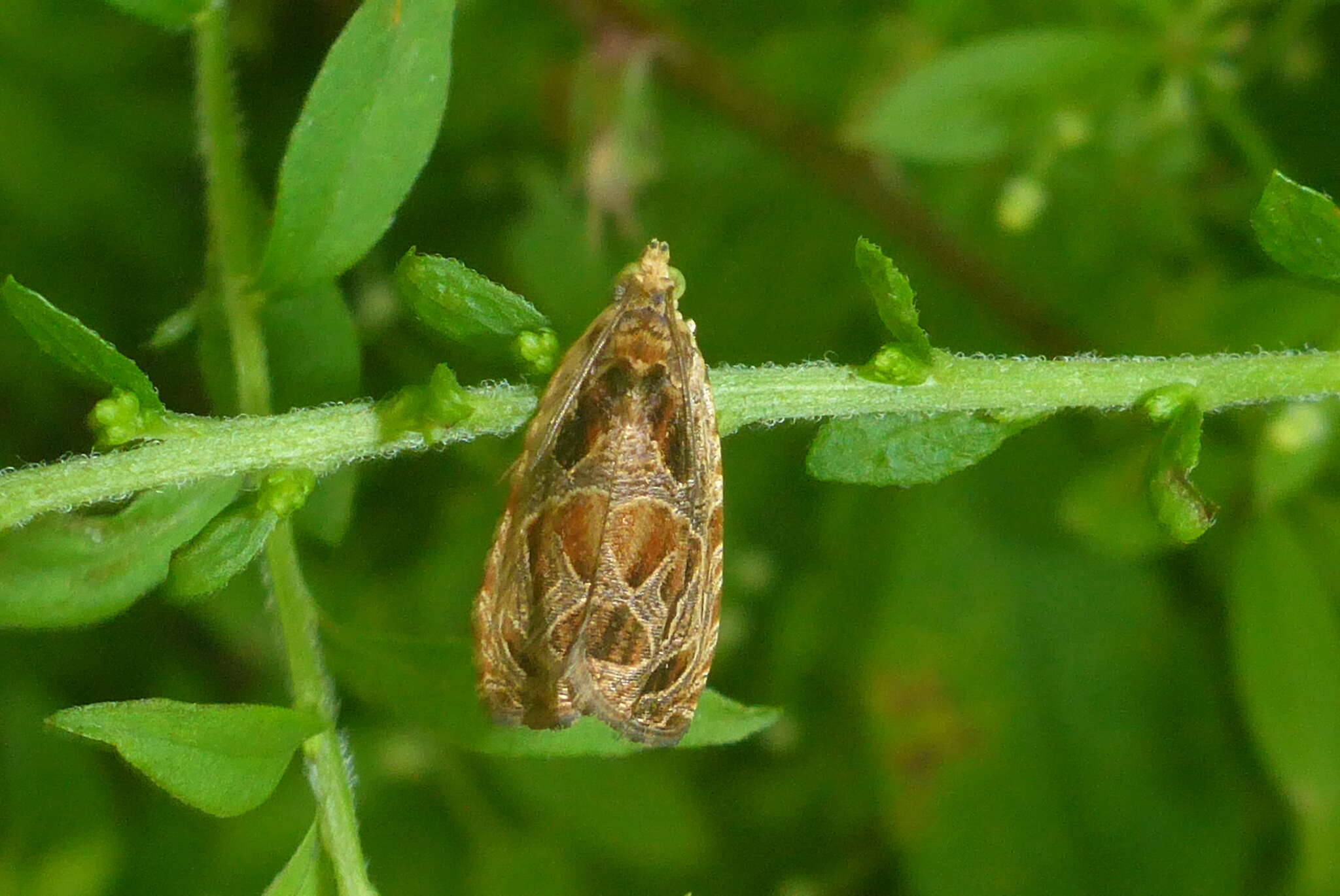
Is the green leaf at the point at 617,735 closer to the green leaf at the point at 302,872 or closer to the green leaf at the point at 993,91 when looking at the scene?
the green leaf at the point at 302,872

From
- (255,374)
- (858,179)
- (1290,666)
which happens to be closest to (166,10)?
(255,374)

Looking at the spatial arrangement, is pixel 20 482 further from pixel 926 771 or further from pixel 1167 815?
pixel 1167 815

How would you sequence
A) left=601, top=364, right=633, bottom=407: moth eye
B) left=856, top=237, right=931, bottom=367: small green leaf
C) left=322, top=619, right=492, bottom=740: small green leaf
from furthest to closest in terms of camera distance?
left=601, top=364, right=633, bottom=407: moth eye
left=322, top=619, right=492, bottom=740: small green leaf
left=856, top=237, right=931, bottom=367: small green leaf

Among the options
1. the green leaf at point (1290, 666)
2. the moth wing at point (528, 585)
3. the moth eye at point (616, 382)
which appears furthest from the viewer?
the green leaf at point (1290, 666)

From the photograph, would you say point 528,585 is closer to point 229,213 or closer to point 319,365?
point 319,365

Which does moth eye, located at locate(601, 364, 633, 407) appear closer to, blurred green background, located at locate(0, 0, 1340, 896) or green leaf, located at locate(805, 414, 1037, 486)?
green leaf, located at locate(805, 414, 1037, 486)

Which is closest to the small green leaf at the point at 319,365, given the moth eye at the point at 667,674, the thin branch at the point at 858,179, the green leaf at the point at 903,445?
the moth eye at the point at 667,674

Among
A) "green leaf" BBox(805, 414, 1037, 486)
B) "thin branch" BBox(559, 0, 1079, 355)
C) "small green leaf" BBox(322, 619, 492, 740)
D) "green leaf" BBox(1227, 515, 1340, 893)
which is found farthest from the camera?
"thin branch" BBox(559, 0, 1079, 355)

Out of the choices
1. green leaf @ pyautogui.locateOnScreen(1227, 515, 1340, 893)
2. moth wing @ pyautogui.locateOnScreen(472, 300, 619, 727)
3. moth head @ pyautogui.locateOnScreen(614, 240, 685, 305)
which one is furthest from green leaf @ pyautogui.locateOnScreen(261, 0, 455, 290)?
green leaf @ pyautogui.locateOnScreen(1227, 515, 1340, 893)
